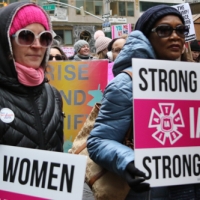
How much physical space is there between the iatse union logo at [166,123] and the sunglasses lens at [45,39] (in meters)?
0.67

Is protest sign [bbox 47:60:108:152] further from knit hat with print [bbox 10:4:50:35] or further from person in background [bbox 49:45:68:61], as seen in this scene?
knit hat with print [bbox 10:4:50:35]

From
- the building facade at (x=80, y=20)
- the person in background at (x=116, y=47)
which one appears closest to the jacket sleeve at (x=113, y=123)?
the person in background at (x=116, y=47)

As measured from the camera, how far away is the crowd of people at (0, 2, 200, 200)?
2469 millimetres

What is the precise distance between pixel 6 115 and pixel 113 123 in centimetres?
50

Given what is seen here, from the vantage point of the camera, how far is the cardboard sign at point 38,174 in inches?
85.8

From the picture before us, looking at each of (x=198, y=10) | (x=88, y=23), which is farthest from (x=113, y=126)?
(x=88, y=23)

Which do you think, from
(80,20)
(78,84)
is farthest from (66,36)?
(78,84)

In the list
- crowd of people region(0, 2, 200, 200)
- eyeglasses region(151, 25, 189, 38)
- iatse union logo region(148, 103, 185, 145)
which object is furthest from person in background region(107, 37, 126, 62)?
iatse union logo region(148, 103, 185, 145)

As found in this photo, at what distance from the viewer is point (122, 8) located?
47000 mm

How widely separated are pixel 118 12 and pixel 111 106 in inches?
1770

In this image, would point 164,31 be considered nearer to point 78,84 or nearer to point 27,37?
point 27,37

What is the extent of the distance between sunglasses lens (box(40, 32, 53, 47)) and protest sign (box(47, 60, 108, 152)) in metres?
2.41

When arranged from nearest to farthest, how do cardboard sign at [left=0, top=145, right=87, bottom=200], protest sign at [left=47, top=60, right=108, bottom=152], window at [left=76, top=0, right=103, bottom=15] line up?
cardboard sign at [left=0, top=145, right=87, bottom=200] → protest sign at [left=47, top=60, right=108, bottom=152] → window at [left=76, top=0, right=103, bottom=15]

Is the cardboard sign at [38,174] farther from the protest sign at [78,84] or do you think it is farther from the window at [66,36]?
the window at [66,36]
